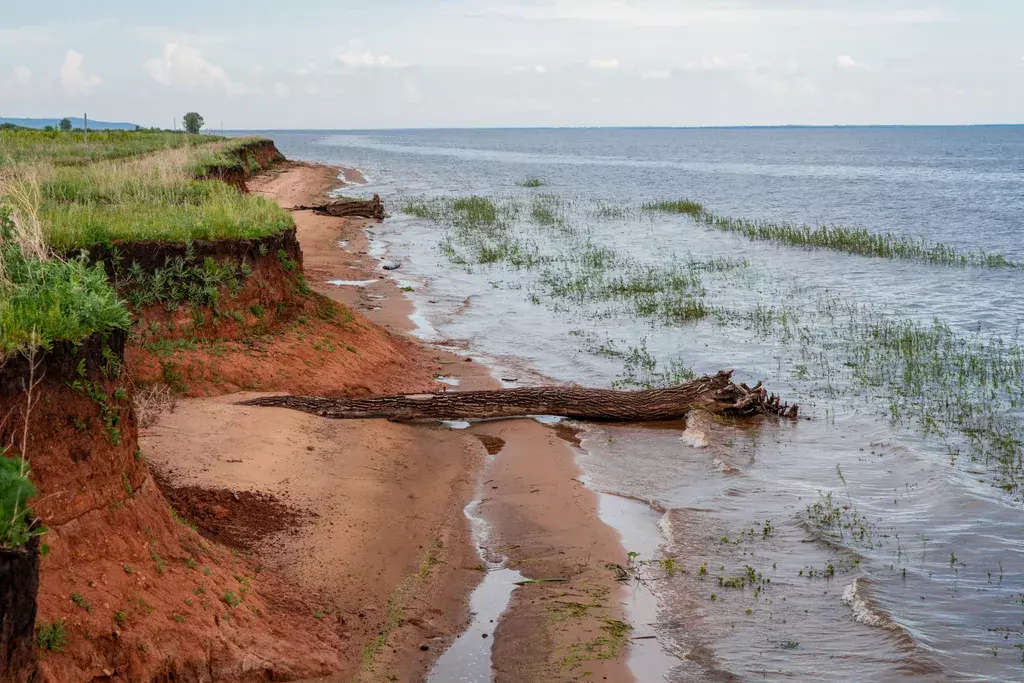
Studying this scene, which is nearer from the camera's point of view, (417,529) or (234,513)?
(234,513)

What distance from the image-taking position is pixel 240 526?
9.10 meters

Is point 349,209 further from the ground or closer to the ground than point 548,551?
further from the ground

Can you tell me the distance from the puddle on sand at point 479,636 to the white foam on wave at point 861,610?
3.30m

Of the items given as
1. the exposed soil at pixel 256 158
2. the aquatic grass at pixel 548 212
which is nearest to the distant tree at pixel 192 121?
the exposed soil at pixel 256 158

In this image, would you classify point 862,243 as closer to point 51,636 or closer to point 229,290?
point 229,290

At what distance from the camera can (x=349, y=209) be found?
4241 cm

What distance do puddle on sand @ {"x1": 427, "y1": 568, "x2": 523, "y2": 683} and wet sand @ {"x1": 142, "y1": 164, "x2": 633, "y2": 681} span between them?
0.10m

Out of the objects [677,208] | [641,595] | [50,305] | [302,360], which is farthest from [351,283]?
[677,208]

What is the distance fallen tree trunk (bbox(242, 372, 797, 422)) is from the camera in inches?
553

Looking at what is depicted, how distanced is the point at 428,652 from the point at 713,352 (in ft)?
44.4

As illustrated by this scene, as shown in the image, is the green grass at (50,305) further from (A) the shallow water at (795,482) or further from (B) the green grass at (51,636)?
(A) the shallow water at (795,482)

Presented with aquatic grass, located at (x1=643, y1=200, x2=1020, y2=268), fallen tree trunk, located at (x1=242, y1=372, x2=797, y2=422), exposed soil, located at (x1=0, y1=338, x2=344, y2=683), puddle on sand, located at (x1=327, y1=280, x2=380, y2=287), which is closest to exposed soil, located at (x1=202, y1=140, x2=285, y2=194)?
puddle on sand, located at (x1=327, y1=280, x2=380, y2=287)

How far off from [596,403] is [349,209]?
2993 centimetres

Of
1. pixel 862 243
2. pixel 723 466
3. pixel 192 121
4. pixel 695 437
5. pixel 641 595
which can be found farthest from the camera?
pixel 192 121
